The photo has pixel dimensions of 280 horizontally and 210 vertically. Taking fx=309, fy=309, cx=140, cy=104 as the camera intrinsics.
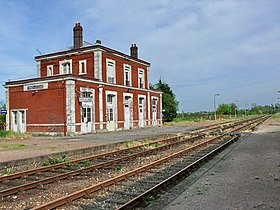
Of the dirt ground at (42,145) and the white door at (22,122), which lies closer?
the dirt ground at (42,145)

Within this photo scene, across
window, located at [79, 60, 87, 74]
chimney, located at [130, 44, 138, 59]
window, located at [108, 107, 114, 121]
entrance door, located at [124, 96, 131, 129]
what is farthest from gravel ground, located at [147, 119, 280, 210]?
chimney, located at [130, 44, 138, 59]

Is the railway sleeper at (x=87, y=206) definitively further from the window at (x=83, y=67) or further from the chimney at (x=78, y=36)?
the chimney at (x=78, y=36)

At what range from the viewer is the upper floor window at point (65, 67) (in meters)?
32.8

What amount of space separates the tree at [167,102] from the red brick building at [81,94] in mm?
13150

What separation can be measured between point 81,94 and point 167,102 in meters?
27.3

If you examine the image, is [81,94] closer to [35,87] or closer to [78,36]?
[35,87]

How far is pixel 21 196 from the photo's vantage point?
6758mm

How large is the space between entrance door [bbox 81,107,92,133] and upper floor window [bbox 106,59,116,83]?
5.28 m

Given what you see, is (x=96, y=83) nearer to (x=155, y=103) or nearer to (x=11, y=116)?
(x=11, y=116)

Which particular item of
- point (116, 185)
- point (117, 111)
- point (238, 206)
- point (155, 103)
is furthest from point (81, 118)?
point (238, 206)

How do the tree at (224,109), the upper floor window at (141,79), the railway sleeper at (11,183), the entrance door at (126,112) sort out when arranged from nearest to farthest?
1. the railway sleeper at (11,183)
2. the entrance door at (126,112)
3. the upper floor window at (141,79)
4. the tree at (224,109)

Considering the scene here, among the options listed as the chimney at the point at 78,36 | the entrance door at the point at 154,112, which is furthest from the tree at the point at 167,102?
the chimney at the point at 78,36

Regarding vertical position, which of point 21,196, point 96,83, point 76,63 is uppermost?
point 76,63

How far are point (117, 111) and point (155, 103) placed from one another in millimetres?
10789
